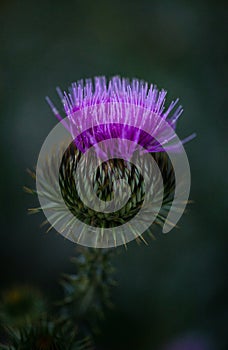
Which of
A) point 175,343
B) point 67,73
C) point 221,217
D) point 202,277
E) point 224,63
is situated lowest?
point 175,343

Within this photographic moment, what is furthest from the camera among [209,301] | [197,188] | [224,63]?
[224,63]

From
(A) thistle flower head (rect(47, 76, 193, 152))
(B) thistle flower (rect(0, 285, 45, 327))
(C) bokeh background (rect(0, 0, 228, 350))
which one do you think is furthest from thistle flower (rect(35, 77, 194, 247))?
(C) bokeh background (rect(0, 0, 228, 350))

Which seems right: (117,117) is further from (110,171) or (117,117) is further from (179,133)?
(179,133)

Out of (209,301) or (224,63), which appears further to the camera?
(224,63)

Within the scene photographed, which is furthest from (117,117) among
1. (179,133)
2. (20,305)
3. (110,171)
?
(179,133)

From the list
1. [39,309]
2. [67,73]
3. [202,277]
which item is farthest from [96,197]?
[67,73]

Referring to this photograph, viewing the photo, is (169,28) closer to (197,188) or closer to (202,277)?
(197,188)

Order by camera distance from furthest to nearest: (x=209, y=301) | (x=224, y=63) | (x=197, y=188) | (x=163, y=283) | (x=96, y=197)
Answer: (x=224, y=63), (x=197, y=188), (x=163, y=283), (x=209, y=301), (x=96, y=197)
